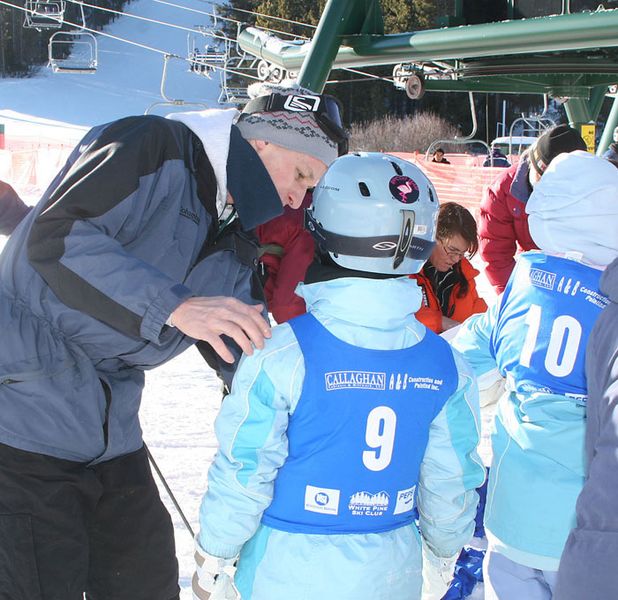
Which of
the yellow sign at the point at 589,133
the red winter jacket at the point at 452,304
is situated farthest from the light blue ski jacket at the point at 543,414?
the yellow sign at the point at 589,133

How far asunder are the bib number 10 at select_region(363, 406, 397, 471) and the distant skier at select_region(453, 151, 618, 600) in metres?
0.56

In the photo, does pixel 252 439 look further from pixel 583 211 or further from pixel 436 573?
pixel 583 211

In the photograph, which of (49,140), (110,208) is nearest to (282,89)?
(110,208)

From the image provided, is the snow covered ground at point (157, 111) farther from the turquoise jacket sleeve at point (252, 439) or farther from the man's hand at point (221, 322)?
the man's hand at point (221, 322)

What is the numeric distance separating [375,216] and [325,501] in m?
0.64

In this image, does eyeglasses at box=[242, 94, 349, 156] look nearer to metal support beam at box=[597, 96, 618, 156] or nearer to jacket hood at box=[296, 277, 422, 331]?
jacket hood at box=[296, 277, 422, 331]

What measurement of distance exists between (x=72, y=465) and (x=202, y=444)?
2.55 metres

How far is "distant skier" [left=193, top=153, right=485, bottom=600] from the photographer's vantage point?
1858 millimetres

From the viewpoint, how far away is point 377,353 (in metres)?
1.89

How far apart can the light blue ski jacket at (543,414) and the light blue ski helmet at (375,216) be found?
0.50 meters

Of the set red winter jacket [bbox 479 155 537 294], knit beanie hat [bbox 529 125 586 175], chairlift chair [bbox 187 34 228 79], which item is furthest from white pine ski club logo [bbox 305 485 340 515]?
chairlift chair [bbox 187 34 228 79]

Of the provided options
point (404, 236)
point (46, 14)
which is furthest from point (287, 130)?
point (46, 14)

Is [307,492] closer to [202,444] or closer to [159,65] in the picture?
[202,444]

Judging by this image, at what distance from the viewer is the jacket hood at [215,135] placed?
209 centimetres
